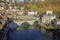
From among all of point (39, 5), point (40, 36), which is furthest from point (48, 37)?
point (39, 5)

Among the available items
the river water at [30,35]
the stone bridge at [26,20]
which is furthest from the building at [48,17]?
the river water at [30,35]

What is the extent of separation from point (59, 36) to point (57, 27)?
0.97 meters

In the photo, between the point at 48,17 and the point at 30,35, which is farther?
the point at 48,17

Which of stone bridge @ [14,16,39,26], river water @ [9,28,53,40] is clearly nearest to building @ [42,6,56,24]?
stone bridge @ [14,16,39,26]

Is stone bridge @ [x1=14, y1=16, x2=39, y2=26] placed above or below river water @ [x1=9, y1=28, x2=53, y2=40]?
above

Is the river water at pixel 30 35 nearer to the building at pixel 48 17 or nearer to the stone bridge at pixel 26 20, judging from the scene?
the stone bridge at pixel 26 20

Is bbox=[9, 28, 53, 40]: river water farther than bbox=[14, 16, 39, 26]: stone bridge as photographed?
No

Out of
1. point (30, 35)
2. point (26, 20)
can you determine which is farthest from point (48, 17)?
point (30, 35)

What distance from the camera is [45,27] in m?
8.07

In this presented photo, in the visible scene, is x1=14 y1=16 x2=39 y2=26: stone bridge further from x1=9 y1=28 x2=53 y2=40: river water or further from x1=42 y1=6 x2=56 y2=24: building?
x1=9 y1=28 x2=53 y2=40: river water

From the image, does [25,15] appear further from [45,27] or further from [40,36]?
[40,36]

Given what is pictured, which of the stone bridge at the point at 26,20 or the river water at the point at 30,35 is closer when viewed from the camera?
the river water at the point at 30,35

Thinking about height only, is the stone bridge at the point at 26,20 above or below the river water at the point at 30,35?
above

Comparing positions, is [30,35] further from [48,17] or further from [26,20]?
[48,17]
